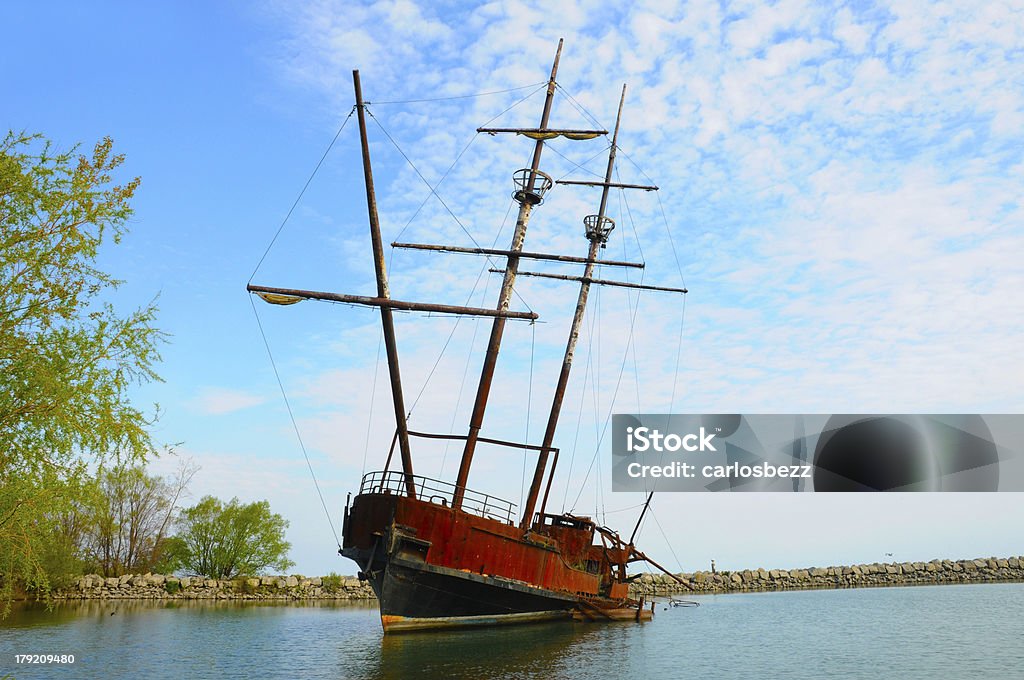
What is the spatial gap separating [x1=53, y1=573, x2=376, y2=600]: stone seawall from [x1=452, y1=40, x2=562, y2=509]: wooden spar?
2597 centimetres

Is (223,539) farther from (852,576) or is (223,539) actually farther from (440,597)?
(852,576)

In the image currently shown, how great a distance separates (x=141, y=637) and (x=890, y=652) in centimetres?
2304

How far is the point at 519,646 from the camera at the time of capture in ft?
68.7

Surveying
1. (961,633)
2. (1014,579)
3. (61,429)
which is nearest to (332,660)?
(61,429)

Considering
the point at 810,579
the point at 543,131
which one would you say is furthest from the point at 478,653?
the point at 810,579

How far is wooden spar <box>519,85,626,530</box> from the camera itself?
2886cm

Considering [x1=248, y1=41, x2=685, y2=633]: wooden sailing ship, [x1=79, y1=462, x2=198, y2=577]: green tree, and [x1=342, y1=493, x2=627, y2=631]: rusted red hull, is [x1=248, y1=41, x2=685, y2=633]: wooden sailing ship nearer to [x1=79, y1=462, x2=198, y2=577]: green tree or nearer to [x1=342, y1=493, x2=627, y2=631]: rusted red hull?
[x1=342, y1=493, x2=627, y2=631]: rusted red hull

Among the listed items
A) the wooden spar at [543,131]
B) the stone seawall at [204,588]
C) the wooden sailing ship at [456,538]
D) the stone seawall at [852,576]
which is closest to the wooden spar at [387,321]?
the wooden sailing ship at [456,538]

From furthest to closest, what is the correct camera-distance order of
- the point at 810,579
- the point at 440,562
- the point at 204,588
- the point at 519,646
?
the point at 810,579, the point at 204,588, the point at 440,562, the point at 519,646

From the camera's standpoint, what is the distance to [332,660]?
61.9 feet

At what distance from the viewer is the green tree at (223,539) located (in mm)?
47062

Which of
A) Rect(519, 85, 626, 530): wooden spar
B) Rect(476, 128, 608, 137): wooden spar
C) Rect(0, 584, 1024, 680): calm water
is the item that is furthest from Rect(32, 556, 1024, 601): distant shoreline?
Rect(476, 128, 608, 137): wooden spar

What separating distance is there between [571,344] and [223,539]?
28.8 meters

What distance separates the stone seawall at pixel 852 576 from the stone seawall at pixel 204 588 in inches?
1146
